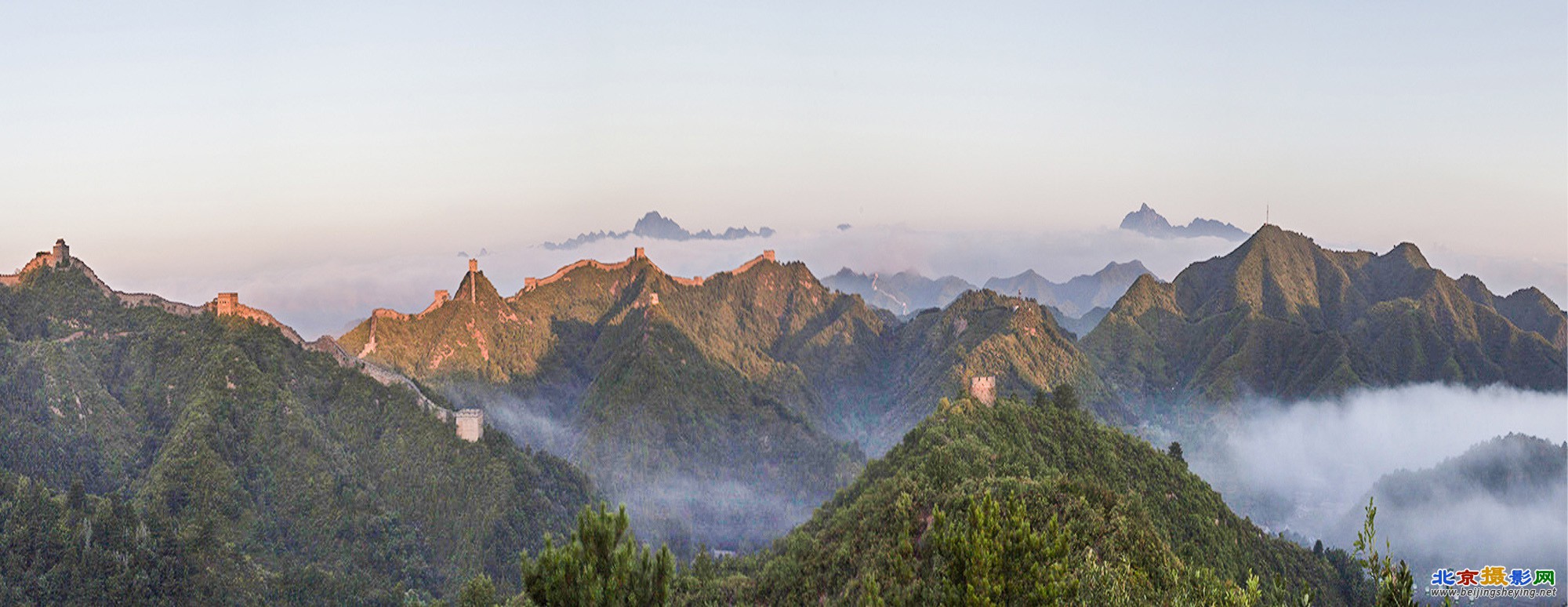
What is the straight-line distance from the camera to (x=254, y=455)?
11262cm

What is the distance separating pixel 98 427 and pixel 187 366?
13.2 metres

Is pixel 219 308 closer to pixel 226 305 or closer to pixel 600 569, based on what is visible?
pixel 226 305

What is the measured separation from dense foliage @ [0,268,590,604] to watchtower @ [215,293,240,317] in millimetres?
1463

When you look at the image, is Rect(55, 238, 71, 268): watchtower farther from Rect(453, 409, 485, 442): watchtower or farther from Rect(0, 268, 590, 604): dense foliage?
Rect(453, 409, 485, 442): watchtower

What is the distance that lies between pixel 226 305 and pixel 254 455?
24.6 m

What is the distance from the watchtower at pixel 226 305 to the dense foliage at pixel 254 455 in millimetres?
1463

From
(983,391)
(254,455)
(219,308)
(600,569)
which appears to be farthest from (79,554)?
(983,391)

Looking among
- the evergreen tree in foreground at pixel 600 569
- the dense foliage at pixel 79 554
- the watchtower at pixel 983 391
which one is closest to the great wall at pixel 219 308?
the dense foliage at pixel 79 554

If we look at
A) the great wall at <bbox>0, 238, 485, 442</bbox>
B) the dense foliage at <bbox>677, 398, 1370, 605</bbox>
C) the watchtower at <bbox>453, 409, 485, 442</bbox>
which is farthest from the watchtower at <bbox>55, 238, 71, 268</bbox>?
the dense foliage at <bbox>677, 398, 1370, 605</bbox>

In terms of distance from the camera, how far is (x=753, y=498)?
194 metres

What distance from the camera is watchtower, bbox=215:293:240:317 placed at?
127 m

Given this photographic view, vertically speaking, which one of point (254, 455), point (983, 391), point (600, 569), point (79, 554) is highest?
point (983, 391)

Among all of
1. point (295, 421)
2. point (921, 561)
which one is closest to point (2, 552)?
point (295, 421)

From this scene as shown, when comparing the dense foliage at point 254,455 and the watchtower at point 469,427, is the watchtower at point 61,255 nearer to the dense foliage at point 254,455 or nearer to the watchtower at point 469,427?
the dense foliage at point 254,455
